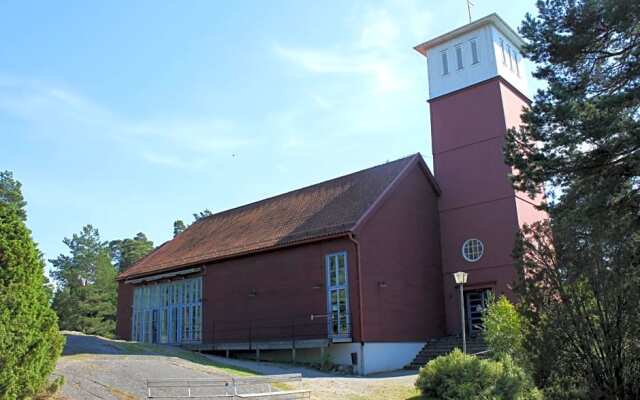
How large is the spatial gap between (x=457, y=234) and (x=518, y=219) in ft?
7.92

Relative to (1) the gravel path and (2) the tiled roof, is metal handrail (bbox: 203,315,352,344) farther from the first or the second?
(2) the tiled roof

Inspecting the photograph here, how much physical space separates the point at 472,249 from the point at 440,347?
3.98m

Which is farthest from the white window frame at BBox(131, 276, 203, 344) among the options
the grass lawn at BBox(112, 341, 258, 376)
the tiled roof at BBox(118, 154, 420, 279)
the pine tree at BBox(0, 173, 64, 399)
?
the pine tree at BBox(0, 173, 64, 399)

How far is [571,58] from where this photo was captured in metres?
12.4

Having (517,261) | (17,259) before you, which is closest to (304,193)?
(517,261)

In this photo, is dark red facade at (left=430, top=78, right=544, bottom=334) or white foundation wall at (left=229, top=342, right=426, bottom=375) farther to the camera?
dark red facade at (left=430, top=78, right=544, bottom=334)

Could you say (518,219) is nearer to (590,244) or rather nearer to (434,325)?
(434,325)

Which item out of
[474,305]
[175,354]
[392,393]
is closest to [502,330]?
[392,393]

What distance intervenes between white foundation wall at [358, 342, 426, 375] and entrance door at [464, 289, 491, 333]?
237cm

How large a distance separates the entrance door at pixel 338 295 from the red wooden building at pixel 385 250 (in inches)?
1.4

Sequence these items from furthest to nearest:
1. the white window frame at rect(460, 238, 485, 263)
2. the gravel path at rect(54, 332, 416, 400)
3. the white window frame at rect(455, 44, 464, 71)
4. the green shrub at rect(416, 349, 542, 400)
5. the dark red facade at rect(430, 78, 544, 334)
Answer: the white window frame at rect(455, 44, 464, 71) < the white window frame at rect(460, 238, 485, 263) < the dark red facade at rect(430, 78, 544, 334) < the green shrub at rect(416, 349, 542, 400) < the gravel path at rect(54, 332, 416, 400)

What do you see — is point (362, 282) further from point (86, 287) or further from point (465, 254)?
point (86, 287)

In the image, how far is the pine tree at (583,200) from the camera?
988cm

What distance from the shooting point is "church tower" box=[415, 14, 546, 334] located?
21000 millimetres
